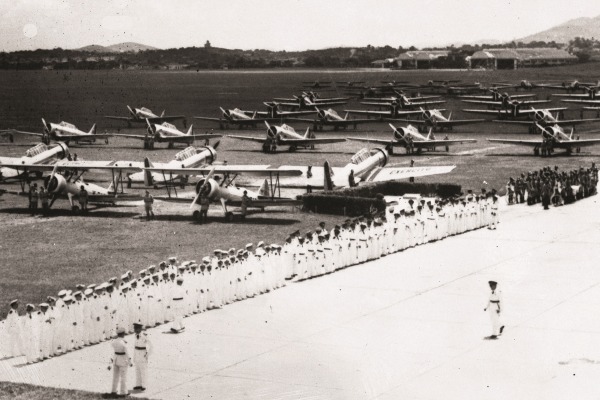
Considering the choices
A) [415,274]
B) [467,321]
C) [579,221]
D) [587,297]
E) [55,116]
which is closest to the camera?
[467,321]

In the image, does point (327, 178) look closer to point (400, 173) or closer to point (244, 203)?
point (244, 203)

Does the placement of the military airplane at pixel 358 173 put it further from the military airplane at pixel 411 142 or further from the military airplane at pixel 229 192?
the military airplane at pixel 411 142

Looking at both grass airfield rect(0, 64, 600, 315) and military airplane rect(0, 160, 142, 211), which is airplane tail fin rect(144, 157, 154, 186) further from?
grass airfield rect(0, 64, 600, 315)

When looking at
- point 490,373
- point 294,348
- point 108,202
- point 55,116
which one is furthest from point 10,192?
point 55,116

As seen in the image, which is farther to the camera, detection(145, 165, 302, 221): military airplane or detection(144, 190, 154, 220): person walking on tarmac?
detection(144, 190, 154, 220): person walking on tarmac

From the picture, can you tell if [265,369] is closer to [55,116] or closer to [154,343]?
[154,343]

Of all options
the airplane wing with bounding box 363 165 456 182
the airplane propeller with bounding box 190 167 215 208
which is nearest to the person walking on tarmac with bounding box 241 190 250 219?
the airplane propeller with bounding box 190 167 215 208
